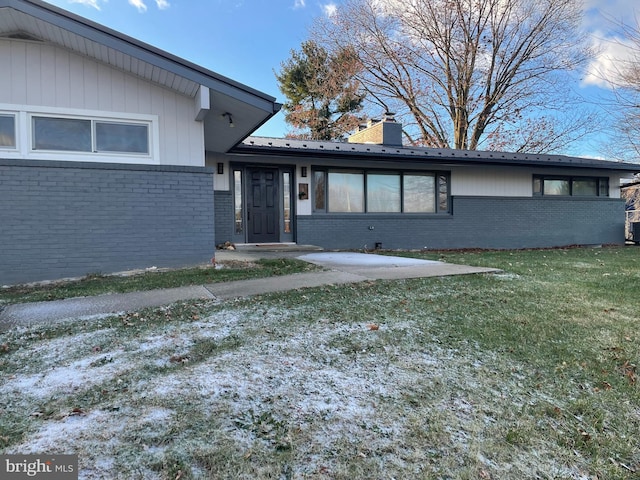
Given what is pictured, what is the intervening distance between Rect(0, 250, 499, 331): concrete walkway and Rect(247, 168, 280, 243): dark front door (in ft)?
11.7

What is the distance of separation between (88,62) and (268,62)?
2207cm

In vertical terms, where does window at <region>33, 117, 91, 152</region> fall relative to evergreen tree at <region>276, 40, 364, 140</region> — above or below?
below

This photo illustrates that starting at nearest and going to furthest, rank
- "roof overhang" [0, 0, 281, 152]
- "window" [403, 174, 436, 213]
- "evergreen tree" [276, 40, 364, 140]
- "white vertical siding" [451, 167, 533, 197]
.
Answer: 1. "roof overhang" [0, 0, 281, 152]
2. "window" [403, 174, 436, 213]
3. "white vertical siding" [451, 167, 533, 197]
4. "evergreen tree" [276, 40, 364, 140]

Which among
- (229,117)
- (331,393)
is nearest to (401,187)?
(229,117)

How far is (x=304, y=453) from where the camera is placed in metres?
1.83

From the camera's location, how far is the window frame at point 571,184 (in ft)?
44.9

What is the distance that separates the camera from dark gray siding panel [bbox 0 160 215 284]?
6.14 meters

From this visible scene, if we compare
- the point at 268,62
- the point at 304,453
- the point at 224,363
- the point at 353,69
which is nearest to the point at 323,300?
the point at 224,363

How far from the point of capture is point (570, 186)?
14.0m

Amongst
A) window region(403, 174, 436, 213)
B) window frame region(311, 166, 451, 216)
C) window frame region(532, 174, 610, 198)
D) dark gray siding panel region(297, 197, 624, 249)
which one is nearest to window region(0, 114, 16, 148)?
dark gray siding panel region(297, 197, 624, 249)

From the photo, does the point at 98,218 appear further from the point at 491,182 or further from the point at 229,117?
the point at 491,182

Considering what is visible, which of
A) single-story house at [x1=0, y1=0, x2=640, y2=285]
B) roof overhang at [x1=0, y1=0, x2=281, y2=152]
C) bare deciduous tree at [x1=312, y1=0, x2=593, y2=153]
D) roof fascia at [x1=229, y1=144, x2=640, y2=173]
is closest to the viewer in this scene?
roof overhang at [x1=0, y1=0, x2=281, y2=152]

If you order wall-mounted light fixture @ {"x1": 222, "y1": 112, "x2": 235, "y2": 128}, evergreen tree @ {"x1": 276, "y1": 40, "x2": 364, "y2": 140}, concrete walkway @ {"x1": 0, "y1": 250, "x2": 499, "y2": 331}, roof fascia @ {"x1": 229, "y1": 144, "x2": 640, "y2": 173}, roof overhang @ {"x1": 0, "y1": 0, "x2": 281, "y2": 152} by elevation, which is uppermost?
evergreen tree @ {"x1": 276, "y1": 40, "x2": 364, "y2": 140}

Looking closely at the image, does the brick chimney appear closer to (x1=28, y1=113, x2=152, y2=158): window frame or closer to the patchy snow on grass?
(x1=28, y1=113, x2=152, y2=158): window frame
